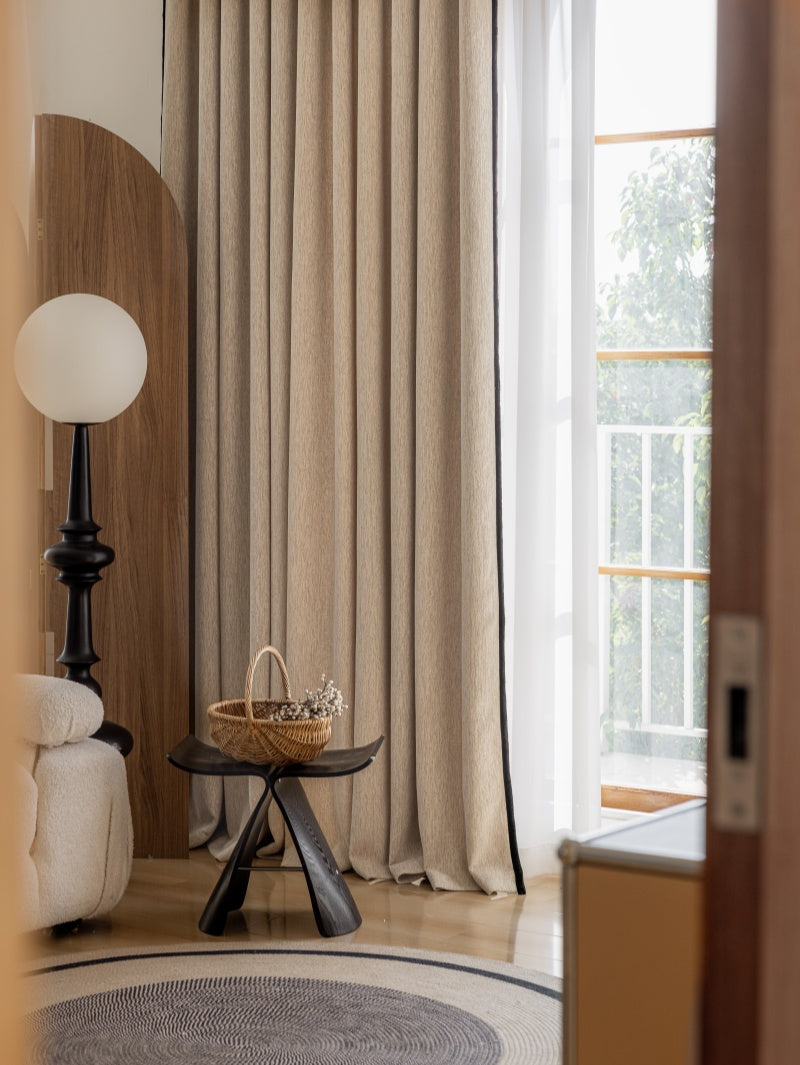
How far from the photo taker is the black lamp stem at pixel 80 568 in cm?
327

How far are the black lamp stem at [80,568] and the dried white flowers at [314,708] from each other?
1.61 ft

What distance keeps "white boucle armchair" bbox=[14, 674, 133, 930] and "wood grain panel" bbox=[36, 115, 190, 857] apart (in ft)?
1.96

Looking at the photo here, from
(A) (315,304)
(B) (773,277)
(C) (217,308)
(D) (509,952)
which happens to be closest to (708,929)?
(B) (773,277)

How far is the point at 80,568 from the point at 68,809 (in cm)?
62

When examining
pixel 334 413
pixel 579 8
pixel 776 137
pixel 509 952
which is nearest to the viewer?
pixel 776 137

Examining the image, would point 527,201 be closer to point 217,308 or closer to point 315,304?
point 315,304

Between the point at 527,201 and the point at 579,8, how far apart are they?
522 mm

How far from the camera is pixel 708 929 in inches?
25.4

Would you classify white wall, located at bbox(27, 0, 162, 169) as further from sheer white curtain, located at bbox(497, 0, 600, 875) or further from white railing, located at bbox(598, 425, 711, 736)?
white railing, located at bbox(598, 425, 711, 736)

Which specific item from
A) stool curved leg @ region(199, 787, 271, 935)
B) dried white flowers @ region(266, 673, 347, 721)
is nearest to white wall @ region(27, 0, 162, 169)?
dried white flowers @ region(266, 673, 347, 721)

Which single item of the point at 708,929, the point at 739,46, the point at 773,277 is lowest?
the point at 708,929

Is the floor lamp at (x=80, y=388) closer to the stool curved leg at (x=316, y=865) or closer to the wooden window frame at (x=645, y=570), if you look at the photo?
the stool curved leg at (x=316, y=865)

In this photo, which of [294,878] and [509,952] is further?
[294,878]

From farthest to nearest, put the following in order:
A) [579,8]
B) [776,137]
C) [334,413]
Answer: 1. [334,413]
2. [579,8]
3. [776,137]
